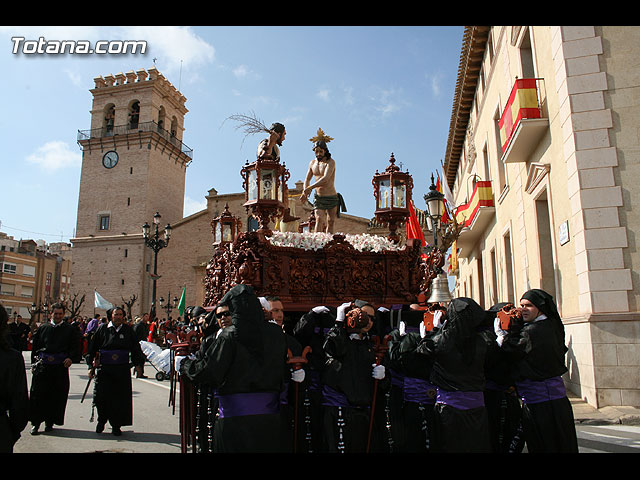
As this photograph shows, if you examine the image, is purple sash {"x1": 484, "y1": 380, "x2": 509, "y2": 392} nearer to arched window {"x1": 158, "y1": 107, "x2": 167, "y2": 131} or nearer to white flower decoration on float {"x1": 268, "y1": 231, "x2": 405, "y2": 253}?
white flower decoration on float {"x1": 268, "y1": 231, "x2": 405, "y2": 253}

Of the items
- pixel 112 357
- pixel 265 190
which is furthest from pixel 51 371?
pixel 265 190

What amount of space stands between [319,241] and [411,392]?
3.02m

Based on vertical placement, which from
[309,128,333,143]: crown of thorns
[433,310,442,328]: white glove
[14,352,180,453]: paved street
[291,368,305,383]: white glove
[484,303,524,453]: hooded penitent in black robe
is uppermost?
[309,128,333,143]: crown of thorns

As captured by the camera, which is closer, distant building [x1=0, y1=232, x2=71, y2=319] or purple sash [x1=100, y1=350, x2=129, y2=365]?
purple sash [x1=100, y1=350, x2=129, y2=365]

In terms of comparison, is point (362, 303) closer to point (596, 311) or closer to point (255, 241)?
point (255, 241)

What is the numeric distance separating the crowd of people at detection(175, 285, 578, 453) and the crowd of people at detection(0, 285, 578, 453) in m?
0.01

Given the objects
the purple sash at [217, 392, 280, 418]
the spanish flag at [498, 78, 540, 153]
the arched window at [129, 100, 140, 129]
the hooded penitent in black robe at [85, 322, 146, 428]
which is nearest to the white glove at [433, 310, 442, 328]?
the purple sash at [217, 392, 280, 418]

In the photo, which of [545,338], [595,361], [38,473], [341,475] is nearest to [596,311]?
[595,361]

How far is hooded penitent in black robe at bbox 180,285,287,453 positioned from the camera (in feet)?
12.3

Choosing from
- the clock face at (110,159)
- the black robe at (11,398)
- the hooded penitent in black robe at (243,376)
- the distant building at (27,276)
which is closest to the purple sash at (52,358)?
the black robe at (11,398)

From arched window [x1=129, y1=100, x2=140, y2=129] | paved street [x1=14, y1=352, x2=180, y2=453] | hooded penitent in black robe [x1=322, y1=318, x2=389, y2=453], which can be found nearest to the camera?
hooded penitent in black robe [x1=322, y1=318, x2=389, y2=453]

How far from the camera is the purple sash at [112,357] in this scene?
295 inches

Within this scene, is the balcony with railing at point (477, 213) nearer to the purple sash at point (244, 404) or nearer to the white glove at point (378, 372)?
the white glove at point (378, 372)

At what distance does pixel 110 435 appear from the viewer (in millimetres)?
6973
